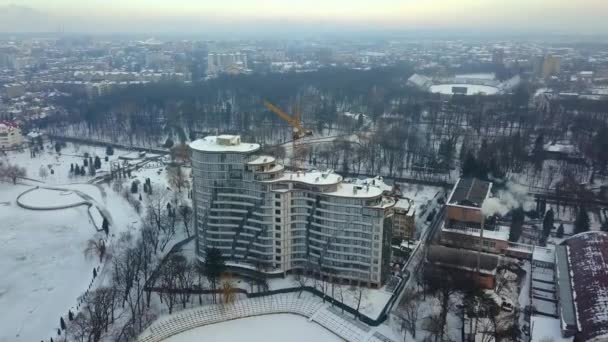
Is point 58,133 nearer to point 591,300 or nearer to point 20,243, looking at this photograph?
point 20,243

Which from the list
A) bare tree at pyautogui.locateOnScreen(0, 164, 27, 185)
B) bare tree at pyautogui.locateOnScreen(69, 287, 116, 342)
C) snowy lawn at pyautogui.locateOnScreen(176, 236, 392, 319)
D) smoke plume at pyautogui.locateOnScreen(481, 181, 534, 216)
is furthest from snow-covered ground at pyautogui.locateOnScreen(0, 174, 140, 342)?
Result: smoke plume at pyautogui.locateOnScreen(481, 181, 534, 216)

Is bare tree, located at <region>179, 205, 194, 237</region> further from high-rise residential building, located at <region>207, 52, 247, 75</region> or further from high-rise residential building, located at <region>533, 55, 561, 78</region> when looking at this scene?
high-rise residential building, located at <region>533, 55, 561, 78</region>

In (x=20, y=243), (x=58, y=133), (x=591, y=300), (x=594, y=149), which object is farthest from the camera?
(x=58, y=133)

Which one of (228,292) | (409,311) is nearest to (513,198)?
(409,311)

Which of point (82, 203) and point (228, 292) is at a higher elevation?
point (228, 292)

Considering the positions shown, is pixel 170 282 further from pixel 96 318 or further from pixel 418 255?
pixel 418 255

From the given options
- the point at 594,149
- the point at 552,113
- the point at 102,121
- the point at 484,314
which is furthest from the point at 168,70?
the point at 484,314
